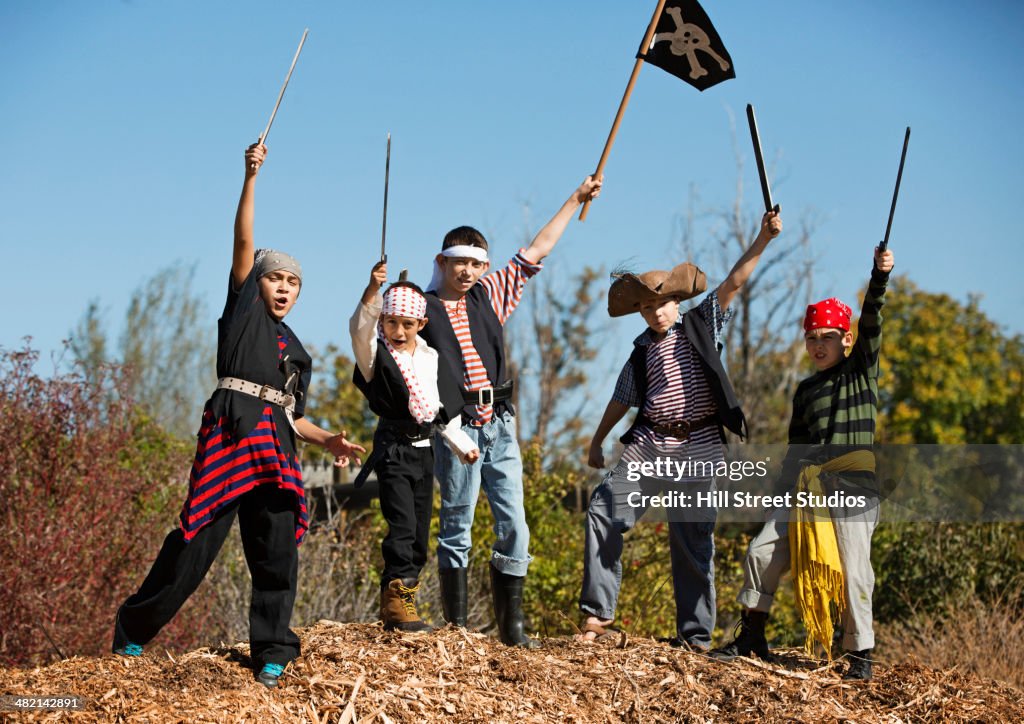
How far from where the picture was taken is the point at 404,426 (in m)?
5.05

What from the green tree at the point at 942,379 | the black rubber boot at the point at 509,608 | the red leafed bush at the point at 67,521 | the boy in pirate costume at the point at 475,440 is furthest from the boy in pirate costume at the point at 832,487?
the green tree at the point at 942,379

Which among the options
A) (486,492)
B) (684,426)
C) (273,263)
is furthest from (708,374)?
(273,263)

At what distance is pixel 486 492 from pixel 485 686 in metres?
0.99

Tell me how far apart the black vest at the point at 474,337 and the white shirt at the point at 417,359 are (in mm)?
71

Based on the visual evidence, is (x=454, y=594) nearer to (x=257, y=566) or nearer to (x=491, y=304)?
(x=257, y=566)

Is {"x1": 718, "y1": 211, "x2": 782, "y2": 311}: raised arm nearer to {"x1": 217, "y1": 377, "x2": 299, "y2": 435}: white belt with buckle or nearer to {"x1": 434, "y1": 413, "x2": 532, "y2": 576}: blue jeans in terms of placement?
{"x1": 434, "y1": 413, "x2": 532, "y2": 576}: blue jeans

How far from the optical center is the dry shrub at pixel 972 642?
7.77 meters

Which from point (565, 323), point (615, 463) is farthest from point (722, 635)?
point (565, 323)

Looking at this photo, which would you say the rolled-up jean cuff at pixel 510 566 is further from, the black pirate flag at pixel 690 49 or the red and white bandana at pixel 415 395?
the black pirate flag at pixel 690 49

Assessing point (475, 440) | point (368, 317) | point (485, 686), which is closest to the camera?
point (485, 686)

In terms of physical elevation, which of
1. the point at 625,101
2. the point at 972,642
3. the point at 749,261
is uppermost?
Result: the point at 625,101

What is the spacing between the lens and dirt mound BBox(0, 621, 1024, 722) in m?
4.16

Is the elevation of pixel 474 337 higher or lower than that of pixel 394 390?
higher

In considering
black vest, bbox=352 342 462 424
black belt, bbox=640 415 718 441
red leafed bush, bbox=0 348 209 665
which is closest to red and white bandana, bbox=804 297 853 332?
black belt, bbox=640 415 718 441
